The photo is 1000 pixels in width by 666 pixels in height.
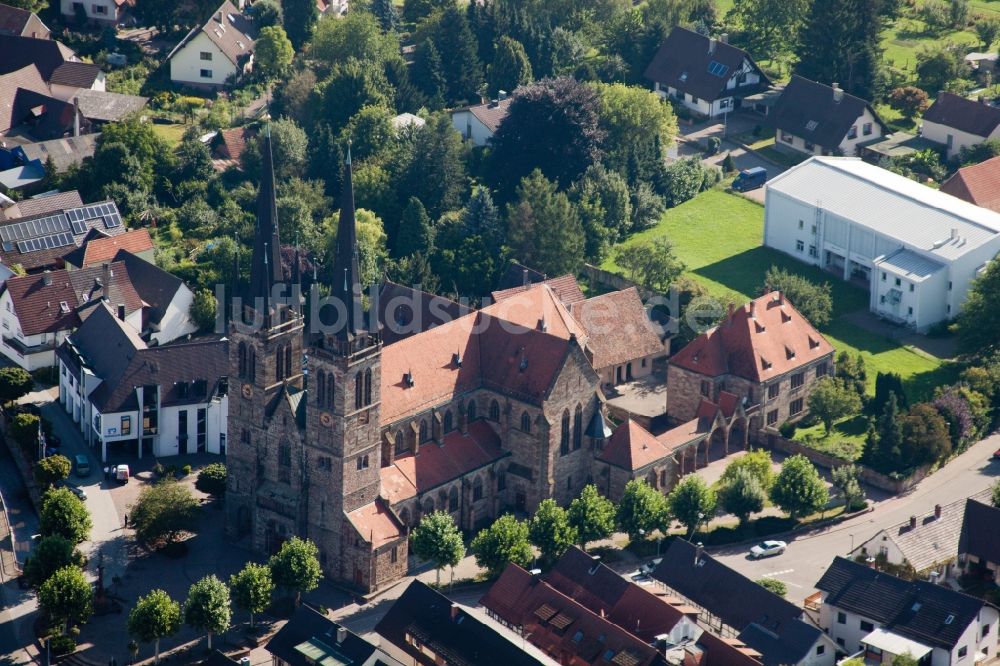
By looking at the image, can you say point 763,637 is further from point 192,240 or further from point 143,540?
point 192,240

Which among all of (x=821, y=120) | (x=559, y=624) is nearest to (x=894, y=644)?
(x=559, y=624)

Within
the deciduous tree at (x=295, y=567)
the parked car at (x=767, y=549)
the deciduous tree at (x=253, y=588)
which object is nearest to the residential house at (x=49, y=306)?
the deciduous tree at (x=295, y=567)

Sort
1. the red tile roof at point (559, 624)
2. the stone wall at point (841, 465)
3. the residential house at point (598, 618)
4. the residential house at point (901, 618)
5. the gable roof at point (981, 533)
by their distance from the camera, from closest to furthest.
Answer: the residential house at point (598, 618) < the red tile roof at point (559, 624) < the residential house at point (901, 618) < the gable roof at point (981, 533) < the stone wall at point (841, 465)

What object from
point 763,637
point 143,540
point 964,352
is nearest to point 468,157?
point 964,352

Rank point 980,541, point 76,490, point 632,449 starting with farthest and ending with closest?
point 76,490 → point 632,449 → point 980,541

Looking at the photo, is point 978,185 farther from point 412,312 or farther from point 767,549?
point 412,312

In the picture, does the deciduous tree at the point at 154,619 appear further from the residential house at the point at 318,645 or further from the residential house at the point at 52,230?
the residential house at the point at 52,230
